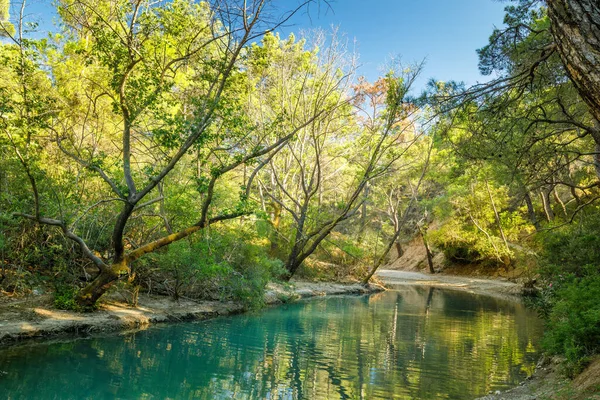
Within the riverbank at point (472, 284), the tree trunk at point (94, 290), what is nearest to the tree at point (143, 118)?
the tree trunk at point (94, 290)

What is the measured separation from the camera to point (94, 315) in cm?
913

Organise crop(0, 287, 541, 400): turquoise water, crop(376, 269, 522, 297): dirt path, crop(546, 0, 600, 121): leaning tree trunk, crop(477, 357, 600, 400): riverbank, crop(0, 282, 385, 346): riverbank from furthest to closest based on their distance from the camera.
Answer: crop(376, 269, 522, 297): dirt path → crop(0, 282, 385, 346): riverbank → crop(0, 287, 541, 400): turquoise water → crop(477, 357, 600, 400): riverbank → crop(546, 0, 600, 121): leaning tree trunk

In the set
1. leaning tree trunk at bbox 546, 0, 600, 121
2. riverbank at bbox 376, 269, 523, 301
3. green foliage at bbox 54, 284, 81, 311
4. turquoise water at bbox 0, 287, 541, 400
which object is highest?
leaning tree trunk at bbox 546, 0, 600, 121

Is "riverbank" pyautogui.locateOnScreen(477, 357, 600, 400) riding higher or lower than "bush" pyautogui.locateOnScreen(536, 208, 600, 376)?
lower

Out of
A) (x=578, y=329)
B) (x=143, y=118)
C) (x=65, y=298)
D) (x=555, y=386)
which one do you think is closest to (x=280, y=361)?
(x=555, y=386)

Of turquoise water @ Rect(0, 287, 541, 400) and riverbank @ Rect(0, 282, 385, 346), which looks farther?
riverbank @ Rect(0, 282, 385, 346)

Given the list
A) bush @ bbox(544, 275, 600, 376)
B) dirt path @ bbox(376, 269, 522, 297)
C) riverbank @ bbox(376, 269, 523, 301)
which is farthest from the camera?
dirt path @ bbox(376, 269, 522, 297)

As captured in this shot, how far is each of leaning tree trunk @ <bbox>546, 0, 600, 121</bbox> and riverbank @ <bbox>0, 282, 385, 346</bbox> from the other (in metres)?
8.62

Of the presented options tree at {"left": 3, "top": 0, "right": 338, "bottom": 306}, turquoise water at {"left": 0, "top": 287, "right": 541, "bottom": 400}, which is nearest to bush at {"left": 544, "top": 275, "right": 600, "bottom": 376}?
turquoise water at {"left": 0, "top": 287, "right": 541, "bottom": 400}

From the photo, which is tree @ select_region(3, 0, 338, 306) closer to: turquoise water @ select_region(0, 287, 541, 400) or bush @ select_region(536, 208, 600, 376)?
turquoise water @ select_region(0, 287, 541, 400)

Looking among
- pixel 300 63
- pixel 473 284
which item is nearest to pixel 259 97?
pixel 300 63

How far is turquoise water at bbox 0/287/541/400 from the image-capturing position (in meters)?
5.96

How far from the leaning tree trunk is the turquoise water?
4.52 meters

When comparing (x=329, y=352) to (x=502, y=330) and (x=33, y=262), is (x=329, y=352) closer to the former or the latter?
(x=502, y=330)
